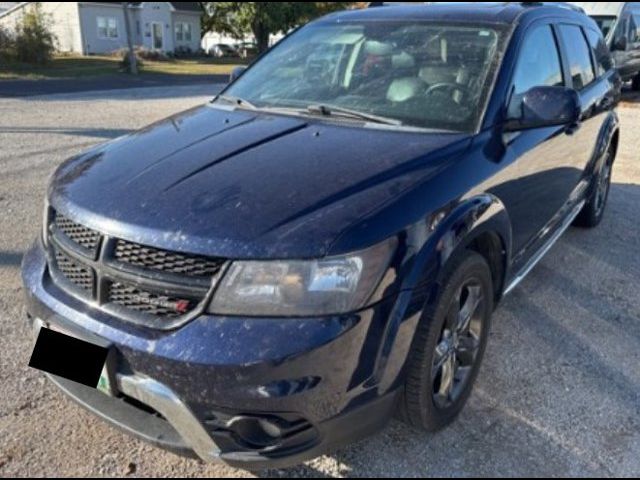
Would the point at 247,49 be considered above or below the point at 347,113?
below

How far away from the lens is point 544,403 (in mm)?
2760

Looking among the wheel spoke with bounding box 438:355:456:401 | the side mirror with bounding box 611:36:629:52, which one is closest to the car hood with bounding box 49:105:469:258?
the wheel spoke with bounding box 438:355:456:401

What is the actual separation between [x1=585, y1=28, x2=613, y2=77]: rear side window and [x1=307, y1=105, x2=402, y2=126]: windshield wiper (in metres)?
2.80

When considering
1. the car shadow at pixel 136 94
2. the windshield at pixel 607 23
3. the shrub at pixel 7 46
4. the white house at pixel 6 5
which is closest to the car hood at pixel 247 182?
the car shadow at pixel 136 94

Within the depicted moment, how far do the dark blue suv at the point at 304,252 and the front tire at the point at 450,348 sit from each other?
0.04 feet

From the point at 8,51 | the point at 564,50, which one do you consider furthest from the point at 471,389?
the point at 8,51

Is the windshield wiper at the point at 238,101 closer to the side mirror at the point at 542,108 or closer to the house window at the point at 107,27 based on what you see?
the side mirror at the point at 542,108

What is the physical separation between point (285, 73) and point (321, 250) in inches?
76.0

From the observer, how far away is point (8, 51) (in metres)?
23.1

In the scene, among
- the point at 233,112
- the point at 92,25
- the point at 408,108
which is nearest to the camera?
the point at 408,108

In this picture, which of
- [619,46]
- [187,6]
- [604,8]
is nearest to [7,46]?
[604,8]

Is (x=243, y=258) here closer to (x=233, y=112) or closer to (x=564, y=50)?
(x=233, y=112)

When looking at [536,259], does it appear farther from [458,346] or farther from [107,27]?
[107,27]

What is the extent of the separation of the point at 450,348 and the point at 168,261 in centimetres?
126
